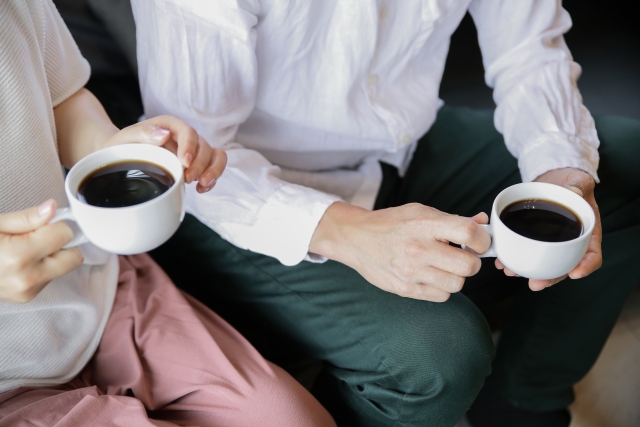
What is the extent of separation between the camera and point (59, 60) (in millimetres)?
819

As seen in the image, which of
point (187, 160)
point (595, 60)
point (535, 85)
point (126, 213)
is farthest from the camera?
point (595, 60)

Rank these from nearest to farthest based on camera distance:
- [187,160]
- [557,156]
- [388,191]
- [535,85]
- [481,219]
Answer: [187,160], [481,219], [557,156], [535,85], [388,191]

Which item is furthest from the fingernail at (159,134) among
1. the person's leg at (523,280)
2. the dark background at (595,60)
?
the dark background at (595,60)

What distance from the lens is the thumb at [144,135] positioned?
0.68 m

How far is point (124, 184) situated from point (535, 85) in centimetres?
83

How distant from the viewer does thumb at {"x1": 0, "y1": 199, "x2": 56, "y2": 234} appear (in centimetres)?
55

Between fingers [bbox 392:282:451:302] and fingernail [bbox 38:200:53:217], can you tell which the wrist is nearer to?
fingers [bbox 392:282:451:302]

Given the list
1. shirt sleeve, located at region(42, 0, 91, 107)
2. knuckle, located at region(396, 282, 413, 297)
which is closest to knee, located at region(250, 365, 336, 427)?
knuckle, located at region(396, 282, 413, 297)

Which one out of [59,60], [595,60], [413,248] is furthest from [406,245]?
[595,60]

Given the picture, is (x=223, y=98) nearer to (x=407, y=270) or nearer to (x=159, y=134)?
(x=159, y=134)

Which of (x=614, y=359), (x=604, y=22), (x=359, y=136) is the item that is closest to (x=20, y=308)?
(x=359, y=136)

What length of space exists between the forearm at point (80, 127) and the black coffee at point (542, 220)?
22.8 inches

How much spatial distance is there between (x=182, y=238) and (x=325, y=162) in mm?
320

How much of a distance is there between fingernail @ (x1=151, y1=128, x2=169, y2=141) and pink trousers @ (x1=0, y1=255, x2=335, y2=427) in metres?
0.32
